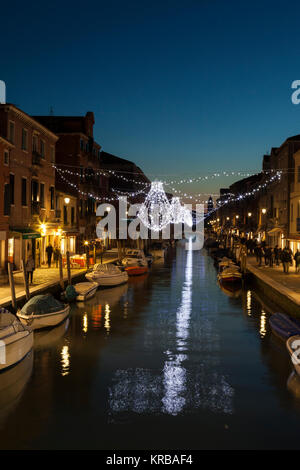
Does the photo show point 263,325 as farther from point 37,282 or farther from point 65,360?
point 37,282

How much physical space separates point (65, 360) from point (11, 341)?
2.23 m

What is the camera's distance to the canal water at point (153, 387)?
32.9ft

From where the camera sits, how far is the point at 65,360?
51.5 feet

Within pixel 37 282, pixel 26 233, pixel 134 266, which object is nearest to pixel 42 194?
pixel 26 233

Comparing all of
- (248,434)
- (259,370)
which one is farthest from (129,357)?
(248,434)

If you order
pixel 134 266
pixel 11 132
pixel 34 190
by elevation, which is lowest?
pixel 134 266

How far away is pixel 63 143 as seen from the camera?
154 feet

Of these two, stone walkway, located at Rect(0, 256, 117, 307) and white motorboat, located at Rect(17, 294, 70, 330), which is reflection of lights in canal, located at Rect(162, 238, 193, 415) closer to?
white motorboat, located at Rect(17, 294, 70, 330)

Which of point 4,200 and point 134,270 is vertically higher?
point 4,200

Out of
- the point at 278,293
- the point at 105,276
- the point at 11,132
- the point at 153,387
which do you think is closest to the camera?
the point at 153,387

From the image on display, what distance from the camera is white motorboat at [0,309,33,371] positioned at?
13.9 m

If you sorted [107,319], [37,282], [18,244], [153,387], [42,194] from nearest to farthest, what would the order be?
[153,387]
[107,319]
[37,282]
[18,244]
[42,194]

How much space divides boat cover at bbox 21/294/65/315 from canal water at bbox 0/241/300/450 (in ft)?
2.99

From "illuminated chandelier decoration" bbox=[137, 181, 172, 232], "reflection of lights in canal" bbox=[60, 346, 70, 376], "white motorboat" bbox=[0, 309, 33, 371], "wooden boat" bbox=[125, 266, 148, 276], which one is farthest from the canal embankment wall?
"illuminated chandelier decoration" bbox=[137, 181, 172, 232]
